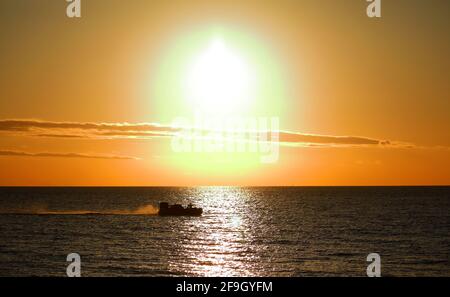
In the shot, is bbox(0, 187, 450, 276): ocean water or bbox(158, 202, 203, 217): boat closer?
bbox(0, 187, 450, 276): ocean water

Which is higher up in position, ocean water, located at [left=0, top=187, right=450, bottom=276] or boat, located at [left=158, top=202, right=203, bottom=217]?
boat, located at [left=158, top=202, right=203, bottom=217]

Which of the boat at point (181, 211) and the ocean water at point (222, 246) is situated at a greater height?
the boat at point (181, 211)

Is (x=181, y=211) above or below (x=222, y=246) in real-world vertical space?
above

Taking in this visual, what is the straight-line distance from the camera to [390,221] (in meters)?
126

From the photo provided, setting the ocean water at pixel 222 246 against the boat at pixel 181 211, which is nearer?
the ocean water at pixel 222 246

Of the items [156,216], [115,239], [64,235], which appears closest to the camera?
[115,239]

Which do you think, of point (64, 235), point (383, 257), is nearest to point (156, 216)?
point (64, 235)

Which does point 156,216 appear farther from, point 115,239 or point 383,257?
point 383,257

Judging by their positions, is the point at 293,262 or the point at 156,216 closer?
the point at 293,262

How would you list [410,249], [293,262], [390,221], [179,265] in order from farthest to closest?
1. [390,221]
2. [410,249]
3. [293,262]
4. [179,265]

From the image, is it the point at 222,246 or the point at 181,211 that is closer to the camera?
the point at 222,246
